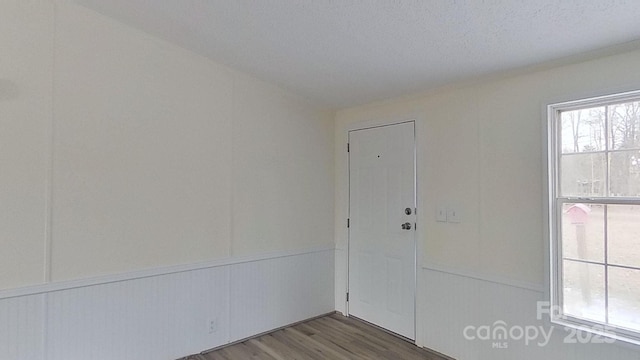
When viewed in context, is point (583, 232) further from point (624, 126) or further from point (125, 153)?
point (125, 153)

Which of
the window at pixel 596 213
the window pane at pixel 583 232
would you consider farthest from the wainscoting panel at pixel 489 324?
the window pane at pixel 583 232

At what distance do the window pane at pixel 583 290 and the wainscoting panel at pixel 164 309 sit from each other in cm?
214

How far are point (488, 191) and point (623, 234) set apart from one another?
0.78m

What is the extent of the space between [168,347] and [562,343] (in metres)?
2.74

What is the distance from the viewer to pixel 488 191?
2525 mm

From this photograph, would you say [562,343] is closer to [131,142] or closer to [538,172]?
[538,172]

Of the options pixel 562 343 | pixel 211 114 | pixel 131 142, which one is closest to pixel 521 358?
pixel 562 343

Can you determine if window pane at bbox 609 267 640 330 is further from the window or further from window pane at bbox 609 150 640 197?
window pane at bbox 609 150 640 197

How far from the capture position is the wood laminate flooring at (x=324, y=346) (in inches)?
108

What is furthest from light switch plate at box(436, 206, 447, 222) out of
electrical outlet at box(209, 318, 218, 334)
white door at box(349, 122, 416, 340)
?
electrical outlet at box(209, 318, 218, 334)

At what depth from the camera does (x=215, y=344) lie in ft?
9.34

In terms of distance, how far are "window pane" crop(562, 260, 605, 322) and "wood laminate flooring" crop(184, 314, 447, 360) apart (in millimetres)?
1046

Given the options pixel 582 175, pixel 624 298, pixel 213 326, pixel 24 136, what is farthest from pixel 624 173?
pixel 24 136

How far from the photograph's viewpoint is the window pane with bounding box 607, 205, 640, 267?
1936 mm
